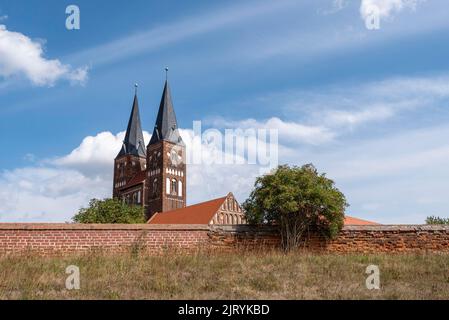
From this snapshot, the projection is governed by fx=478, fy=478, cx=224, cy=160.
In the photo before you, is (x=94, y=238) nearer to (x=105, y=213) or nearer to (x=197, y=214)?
(x=105, y=213)

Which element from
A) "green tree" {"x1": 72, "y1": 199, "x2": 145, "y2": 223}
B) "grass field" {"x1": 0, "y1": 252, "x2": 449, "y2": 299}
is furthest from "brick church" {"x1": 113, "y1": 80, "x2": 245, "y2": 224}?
"grass field" {"x1": 0, "y1": 252, "x2": 449, "y2": 299}

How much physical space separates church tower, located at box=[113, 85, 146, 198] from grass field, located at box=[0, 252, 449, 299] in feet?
242

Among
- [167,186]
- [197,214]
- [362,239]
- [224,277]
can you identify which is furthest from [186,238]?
[167,186]

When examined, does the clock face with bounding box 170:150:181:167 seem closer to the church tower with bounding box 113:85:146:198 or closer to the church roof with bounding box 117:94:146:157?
the church tower with bounding box 113:85:146:198

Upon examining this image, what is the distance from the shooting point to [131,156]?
86000 mm

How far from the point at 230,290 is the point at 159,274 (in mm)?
1968

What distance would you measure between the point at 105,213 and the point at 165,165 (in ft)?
98.1

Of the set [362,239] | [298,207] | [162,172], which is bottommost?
[362,239]

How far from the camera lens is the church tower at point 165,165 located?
2918 inches

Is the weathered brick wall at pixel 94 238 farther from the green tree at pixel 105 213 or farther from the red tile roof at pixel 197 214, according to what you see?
the red tile roof at pixel 197 214

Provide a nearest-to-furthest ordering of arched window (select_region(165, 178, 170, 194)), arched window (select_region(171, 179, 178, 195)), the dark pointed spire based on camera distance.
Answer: arched window (select_region(165, 178, 170, 194)) < arched window (select_region(171, 179, 178, 195)) < the dark pointed spire

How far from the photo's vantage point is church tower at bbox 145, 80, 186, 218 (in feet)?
243

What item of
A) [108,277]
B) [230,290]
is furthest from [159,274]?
[230,290]
